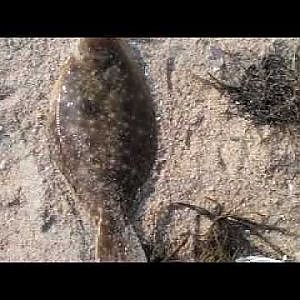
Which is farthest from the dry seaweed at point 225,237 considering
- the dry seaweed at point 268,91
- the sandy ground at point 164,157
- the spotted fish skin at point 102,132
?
the dry seaweed at point 268,91

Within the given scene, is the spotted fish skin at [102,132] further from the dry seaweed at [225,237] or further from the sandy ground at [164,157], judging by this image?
the dry seaweed at [225,237]

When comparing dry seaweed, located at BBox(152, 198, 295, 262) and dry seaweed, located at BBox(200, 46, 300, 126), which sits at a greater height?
dry seaweed, located at BBox(200, 46, 300, 126)

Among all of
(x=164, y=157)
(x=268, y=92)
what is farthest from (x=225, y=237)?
(x=268, y=92)

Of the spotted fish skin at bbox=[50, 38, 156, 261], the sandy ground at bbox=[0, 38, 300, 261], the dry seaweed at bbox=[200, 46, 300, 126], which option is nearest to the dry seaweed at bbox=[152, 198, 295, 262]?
the sandy ground at bbox=[0, 38, 300, 261]

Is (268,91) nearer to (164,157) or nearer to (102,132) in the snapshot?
(164,157)

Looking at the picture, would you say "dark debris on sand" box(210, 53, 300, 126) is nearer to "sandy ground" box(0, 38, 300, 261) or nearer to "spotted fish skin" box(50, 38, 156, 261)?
"sandy ground" box(0, 38, 300, 261)
